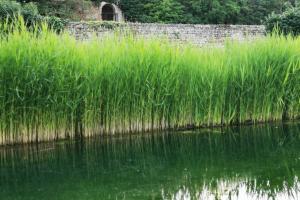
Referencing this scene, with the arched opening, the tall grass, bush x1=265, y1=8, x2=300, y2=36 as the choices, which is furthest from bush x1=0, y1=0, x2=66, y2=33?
the arched opening

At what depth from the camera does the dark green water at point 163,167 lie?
12.8ft

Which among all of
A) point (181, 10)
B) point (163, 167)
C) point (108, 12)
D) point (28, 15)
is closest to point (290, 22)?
point (28, 15)

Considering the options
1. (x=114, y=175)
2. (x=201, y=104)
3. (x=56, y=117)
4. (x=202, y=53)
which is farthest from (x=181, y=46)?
(x=114, y=175)

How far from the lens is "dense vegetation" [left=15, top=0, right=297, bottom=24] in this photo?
21.2 metres

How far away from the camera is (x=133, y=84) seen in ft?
19.6

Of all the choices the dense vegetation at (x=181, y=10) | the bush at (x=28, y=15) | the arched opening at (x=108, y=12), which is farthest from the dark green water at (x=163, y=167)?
the arched opening at (x=108, y=12)

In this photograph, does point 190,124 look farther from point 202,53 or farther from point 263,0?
point 263,0

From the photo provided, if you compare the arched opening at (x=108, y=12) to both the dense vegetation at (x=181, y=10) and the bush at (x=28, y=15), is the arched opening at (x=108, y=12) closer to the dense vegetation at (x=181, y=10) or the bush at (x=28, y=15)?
the dense vegetation at (x=181, y=10)

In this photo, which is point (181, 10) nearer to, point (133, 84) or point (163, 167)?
point (133, 84)

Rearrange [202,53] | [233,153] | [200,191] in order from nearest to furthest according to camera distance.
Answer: [200,191], [233,153], [202,53]

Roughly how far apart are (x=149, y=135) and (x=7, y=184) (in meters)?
2.17

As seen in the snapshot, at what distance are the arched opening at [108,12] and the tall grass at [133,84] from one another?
59.6 feet

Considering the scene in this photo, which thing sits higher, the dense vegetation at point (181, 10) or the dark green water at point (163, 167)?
the dense vegetation at point (181, 10)

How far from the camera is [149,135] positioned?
605cm
